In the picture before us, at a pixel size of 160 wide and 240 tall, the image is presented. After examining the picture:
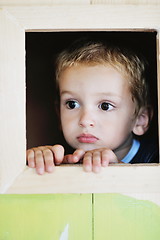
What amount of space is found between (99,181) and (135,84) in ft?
1.20

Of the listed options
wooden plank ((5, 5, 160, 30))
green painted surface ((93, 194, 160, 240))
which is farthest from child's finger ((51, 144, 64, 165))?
wooden plank ((5, 5, 160, 30))

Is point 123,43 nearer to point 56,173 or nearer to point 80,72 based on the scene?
point 80,72

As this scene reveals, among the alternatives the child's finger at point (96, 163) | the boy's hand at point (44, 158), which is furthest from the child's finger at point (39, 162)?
the child's finger at point (96, 163)

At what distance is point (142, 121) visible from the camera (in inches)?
41.3

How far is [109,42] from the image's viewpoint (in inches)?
39.4

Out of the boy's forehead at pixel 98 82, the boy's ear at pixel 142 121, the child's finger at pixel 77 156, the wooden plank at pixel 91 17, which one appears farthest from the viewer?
the boy's ear at pixel 142 121

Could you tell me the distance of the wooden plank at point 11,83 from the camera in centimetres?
71

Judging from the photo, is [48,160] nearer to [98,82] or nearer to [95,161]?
[95,161]

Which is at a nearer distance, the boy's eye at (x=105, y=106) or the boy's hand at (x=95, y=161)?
the boy's hand at (x=95, y=161)

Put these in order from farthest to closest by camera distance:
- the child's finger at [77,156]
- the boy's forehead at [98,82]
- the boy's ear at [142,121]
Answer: the boy's ear at [142,121] < the boy's forehead at [98,82] < the child's finger at [77,156]

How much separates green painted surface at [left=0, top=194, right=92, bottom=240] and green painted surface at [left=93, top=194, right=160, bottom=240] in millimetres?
24

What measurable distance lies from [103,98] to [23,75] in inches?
10.8

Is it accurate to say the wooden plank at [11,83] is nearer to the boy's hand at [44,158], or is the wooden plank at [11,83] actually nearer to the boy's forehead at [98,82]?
the boy's hand at [44,158]

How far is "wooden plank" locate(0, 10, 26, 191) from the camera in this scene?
0.71m
